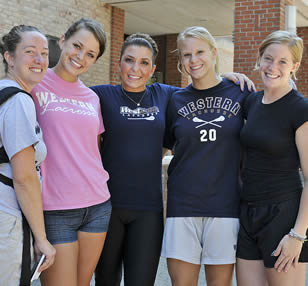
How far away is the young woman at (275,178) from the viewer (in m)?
2.61

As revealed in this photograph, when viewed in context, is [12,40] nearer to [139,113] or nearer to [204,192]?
[139,113]

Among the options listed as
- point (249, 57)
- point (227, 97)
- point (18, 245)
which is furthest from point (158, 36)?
point (18, 245)

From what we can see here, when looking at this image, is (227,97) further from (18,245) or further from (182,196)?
(18,245)

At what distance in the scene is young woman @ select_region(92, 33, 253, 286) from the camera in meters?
3.17

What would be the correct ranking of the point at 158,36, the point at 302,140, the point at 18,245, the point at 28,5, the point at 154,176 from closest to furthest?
the point at 18,245 < the point at 302,140 < the point at 154,176 < the point at 28,5 < the point at 158,36

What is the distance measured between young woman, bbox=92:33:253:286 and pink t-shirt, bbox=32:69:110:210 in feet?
0.88

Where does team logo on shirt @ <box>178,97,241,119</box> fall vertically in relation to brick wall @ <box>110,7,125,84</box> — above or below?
below

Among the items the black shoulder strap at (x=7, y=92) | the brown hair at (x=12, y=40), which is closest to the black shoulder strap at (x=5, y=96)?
the black shoulder strap at (x=7, y=92)

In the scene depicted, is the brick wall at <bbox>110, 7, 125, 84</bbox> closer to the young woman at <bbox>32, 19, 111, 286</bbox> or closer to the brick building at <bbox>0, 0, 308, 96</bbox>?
the brick building at <bbox>0, 0, 308, 96</bbox>

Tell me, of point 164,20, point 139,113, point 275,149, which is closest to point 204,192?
point 275,149

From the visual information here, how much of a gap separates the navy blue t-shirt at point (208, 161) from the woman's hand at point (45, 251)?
0.90 metres

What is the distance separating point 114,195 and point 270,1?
23.6 feet

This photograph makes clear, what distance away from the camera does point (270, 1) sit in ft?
29.8

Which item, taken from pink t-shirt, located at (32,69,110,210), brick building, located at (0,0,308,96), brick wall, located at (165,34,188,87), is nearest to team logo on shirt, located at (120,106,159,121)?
pink t-shirt, located at (32,69,110,210)
